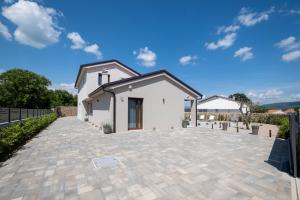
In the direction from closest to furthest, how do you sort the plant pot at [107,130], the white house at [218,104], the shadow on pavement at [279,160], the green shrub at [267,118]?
the shadow on pavement at [279,160], the plant pot at [107,130], the green shrub at [267,118], the white house at [218,104]

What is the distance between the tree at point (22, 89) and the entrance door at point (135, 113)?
108 feet

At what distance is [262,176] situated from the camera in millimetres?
4141

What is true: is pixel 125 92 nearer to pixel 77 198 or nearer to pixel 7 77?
pixel 77 198

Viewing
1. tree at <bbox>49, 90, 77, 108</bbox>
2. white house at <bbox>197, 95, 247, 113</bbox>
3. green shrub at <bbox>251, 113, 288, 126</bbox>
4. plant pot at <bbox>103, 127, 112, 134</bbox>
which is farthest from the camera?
tree at <bbox>49, 90, 77, 108</bbox>

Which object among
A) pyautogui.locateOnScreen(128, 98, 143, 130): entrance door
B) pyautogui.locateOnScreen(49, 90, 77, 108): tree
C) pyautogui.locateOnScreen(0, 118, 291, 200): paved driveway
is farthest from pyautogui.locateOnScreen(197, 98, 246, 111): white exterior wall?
pyautogui.locateOnScreen(49, 90, 77, 108): tree

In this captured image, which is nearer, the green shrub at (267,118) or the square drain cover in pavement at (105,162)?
the square drain cover in pavement at (105,162)

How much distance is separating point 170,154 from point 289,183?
3.39 m

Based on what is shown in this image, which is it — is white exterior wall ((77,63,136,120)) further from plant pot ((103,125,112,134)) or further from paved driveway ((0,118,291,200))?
paved driveway ((0,118,291,200))

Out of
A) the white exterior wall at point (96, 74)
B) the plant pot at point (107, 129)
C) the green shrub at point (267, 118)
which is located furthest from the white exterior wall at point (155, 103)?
the green shrub at point (267, 118)

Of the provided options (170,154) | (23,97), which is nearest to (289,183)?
(170,154)

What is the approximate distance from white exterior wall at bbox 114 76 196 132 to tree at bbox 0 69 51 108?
108ft

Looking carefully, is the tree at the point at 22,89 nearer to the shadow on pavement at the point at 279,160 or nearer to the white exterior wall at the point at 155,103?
the white exterior wall at the point at 155,103

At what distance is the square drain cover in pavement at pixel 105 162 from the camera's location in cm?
481

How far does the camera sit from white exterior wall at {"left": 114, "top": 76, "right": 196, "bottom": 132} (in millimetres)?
11203
